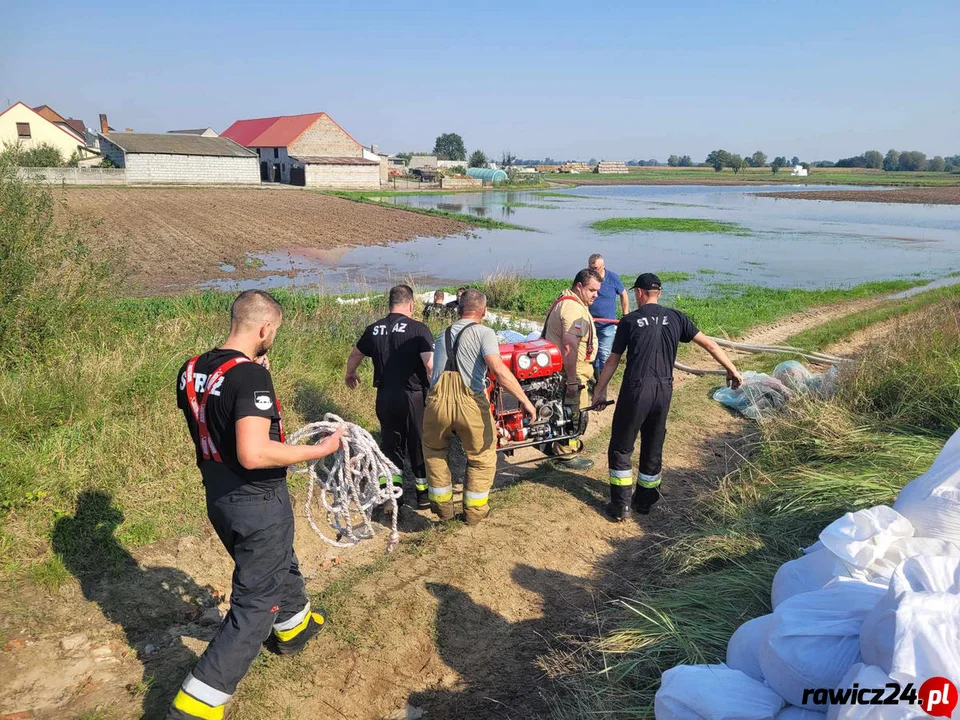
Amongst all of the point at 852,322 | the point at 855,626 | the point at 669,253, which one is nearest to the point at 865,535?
the point at 855,626

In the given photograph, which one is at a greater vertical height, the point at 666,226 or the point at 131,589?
the point at 666,226

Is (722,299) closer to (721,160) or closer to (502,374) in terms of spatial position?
(502,374)

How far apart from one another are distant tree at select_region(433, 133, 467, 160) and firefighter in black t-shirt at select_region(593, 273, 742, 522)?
12431cm

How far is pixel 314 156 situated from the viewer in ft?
183

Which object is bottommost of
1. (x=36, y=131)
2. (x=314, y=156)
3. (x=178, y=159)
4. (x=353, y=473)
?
(x=353, y=473)

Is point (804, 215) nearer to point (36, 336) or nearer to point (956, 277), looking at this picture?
point (956, 277)

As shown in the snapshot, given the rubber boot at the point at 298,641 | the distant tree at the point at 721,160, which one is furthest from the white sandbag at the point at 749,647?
the distant tree at the point at 721,160

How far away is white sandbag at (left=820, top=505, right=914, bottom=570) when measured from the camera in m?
2.76

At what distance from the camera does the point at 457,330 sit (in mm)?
Answer: 4926

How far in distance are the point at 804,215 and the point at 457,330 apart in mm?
48596

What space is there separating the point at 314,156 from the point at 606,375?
55.2m

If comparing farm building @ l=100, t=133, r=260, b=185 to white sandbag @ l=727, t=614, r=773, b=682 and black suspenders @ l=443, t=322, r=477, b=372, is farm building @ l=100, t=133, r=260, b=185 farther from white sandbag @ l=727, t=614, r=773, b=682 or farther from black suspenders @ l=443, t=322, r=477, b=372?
white sandbag @ l=727, t=614, r=773, b=682

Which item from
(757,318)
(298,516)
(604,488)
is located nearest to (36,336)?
(298,516)

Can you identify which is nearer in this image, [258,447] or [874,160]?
[258,447]
